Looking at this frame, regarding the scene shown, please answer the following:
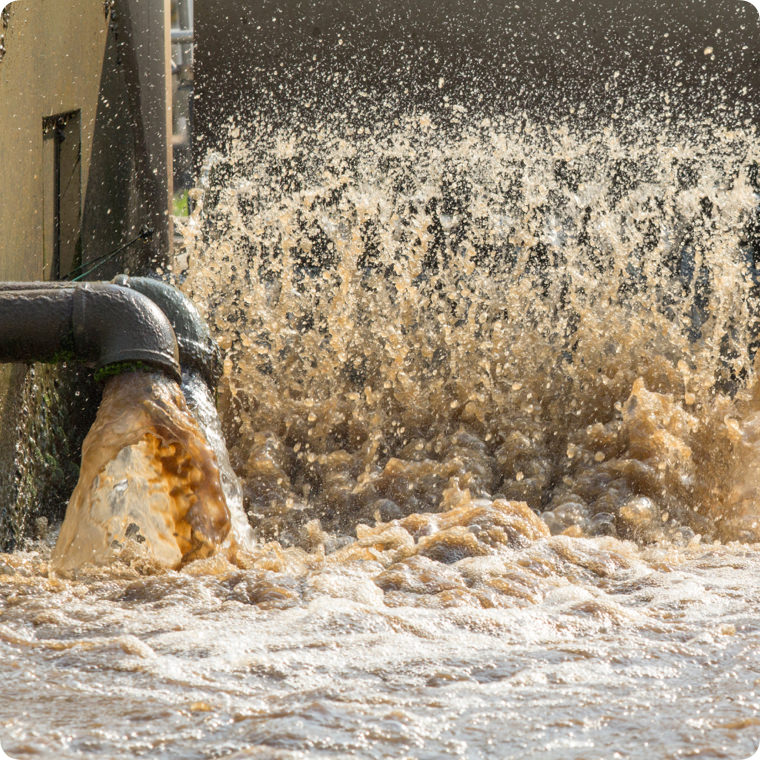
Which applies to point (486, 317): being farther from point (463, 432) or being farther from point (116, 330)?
point (116, 330)

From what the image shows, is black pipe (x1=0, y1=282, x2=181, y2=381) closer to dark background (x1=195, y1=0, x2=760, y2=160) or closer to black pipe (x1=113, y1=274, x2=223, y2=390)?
black pipe (x1=113, y1=274, x2=223, y2=390)

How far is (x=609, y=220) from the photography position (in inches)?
233

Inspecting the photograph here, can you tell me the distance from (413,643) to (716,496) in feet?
10.0

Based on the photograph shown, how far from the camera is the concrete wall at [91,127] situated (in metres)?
4.97

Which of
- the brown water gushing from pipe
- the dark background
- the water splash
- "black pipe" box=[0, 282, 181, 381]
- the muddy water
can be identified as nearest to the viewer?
the muddy water

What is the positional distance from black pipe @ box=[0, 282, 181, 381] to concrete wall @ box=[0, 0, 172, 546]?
1.36 m

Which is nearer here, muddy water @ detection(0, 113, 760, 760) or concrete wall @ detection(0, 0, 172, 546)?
muddy water @ detection(0, 113, 760, 760)

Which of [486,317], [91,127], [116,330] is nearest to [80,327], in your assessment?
[116,330]

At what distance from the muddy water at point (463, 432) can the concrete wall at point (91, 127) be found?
1.63 feet

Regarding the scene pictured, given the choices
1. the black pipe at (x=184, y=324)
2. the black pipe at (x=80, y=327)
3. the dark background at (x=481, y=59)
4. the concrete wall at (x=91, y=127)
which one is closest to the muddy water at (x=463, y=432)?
the dark background at (x=481, y=59)

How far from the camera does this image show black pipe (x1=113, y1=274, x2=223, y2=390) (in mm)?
4211

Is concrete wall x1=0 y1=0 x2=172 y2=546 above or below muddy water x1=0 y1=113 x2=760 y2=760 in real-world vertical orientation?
above

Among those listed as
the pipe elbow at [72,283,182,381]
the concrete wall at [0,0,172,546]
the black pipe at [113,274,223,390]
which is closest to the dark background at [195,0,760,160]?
the concrete wall at [0,0,172,546]

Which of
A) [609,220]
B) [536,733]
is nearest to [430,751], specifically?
[536,733]
